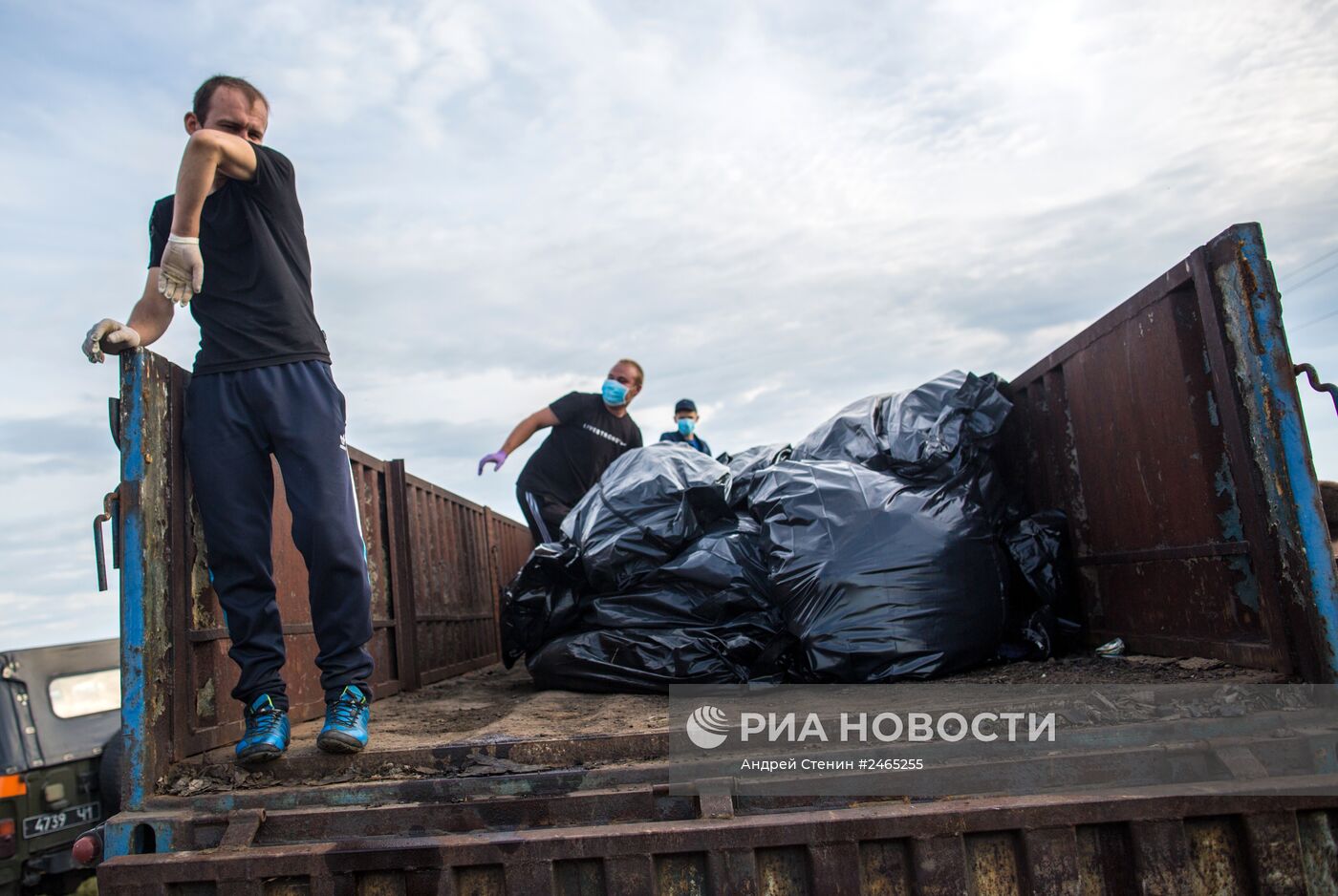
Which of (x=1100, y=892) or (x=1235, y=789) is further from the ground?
(x=1235, y=789)

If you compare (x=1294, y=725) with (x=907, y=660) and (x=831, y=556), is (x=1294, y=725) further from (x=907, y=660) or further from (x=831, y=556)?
(x=831, y=556)

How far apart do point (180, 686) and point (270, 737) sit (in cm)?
27

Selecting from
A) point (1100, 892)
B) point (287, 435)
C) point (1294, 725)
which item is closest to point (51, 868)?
point (287, 435)

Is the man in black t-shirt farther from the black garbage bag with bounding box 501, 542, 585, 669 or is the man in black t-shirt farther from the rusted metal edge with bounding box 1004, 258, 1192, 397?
the rusted metal edge with bounding box 1004, 258, 1192, 397

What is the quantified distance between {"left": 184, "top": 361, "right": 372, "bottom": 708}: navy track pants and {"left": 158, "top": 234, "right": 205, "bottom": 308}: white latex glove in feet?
0.77

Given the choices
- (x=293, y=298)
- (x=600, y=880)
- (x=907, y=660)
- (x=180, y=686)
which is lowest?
(x=600, y=880)

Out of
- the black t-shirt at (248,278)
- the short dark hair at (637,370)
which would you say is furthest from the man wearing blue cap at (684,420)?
the black t-shirt at (248,278)

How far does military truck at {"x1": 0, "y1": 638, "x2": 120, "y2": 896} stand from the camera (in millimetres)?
4520

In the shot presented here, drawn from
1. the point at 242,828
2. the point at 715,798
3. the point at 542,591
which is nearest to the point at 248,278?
the point at 242,828

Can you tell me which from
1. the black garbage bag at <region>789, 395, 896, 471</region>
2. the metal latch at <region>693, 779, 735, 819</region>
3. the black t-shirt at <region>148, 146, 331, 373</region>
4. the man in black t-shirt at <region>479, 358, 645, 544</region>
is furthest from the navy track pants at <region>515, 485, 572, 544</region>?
the metal latch at <region>693, 779, 735, 819</region>

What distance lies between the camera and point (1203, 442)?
89.9 inches

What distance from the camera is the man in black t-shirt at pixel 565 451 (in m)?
5.06

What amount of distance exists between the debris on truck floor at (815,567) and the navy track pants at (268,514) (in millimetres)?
878

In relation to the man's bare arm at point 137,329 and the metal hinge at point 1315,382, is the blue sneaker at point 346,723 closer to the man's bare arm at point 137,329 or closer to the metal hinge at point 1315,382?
the man's bare arm at point 137,329
